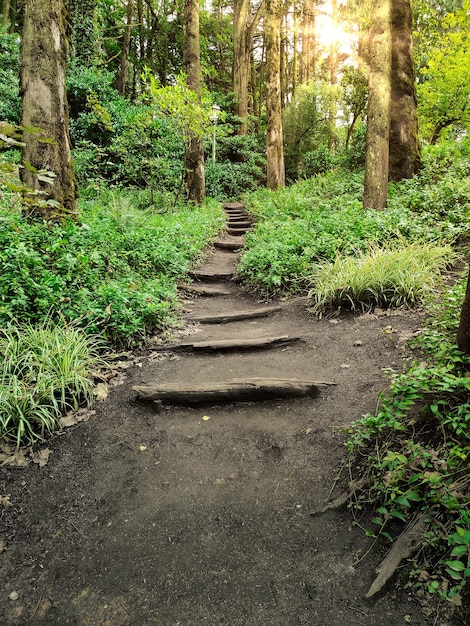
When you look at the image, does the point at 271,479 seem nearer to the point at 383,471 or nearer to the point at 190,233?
the point at 383,471

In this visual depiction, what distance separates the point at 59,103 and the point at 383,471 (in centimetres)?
591

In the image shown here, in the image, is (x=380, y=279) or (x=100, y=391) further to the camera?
(x=380, y=279)

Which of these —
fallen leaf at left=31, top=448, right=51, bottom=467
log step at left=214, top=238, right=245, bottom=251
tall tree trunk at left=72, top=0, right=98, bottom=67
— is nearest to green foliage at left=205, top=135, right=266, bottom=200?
tall tree trunk at left=72, top=0, right=98, bottom=67

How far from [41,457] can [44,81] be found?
487cm

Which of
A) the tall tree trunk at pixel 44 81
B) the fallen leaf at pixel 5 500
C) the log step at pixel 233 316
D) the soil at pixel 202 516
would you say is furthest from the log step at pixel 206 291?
the fallen leaf at pixel 5 500

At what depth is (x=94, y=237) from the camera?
18.0 feet

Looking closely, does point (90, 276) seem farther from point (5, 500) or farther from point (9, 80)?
point (9, 80)

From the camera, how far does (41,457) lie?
279 cm

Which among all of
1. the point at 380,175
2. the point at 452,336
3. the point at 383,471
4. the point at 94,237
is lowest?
the point at 383,471

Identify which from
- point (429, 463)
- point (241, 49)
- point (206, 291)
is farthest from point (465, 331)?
point (241, 49)

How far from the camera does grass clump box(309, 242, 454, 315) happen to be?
4488 millimetres

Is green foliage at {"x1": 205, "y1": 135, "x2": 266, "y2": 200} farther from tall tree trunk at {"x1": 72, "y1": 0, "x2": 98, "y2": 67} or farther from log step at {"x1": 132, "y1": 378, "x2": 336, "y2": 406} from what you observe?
log step at {"x1": 132, "y1": 378, "x2": 336, "y2": 406}

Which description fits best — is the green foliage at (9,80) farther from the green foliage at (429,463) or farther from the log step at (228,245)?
the green foliage at (429,463)

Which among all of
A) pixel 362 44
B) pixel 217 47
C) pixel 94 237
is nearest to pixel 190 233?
pixel 94 237
